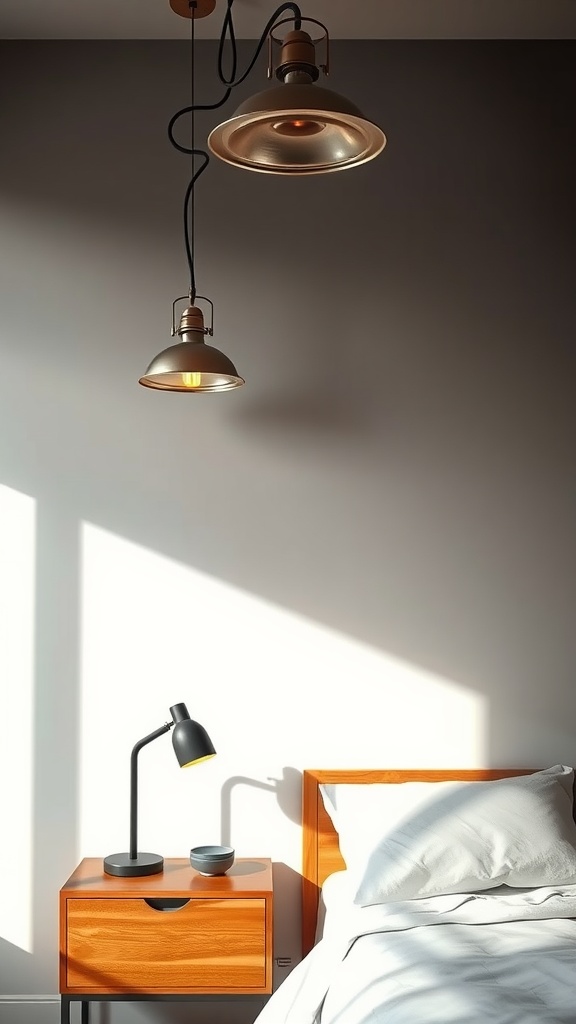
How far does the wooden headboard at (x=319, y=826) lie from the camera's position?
3.05 m

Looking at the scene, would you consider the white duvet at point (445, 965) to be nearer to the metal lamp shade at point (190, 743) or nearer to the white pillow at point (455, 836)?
the white pillow at point (455, 836)

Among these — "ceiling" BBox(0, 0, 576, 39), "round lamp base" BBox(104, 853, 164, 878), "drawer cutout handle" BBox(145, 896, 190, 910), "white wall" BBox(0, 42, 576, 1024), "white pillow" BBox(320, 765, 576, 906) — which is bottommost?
"drawer cutout handle" BBox(145, 896, 190, 910)

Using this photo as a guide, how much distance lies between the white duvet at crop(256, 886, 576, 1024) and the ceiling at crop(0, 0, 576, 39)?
260cm

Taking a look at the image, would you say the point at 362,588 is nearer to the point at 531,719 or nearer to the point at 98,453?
the point at 531,719

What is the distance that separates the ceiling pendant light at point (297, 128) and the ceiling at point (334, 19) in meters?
1.55

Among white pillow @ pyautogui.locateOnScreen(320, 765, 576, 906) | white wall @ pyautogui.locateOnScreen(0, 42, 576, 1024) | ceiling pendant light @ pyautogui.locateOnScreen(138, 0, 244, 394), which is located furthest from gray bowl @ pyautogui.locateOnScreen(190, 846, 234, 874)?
ceiling pendant light @ pyautogui.locateOnScreen(138, 0, 244, 394)

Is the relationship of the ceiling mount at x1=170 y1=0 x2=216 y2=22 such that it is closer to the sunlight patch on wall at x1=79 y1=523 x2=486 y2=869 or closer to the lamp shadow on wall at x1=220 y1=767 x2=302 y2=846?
the sunlight patch on wall at x1=79 y1=523 x2=486 y2=869

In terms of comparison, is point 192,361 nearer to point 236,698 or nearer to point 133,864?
point 236,698

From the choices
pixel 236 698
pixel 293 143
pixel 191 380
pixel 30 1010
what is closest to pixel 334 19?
pixel 191 380

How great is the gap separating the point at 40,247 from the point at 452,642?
183 cm

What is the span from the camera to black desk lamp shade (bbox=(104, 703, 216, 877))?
2.80m

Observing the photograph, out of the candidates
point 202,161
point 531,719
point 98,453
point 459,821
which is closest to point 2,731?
point 98,453

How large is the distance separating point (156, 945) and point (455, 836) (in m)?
0.86

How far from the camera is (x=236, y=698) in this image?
3137 mm
